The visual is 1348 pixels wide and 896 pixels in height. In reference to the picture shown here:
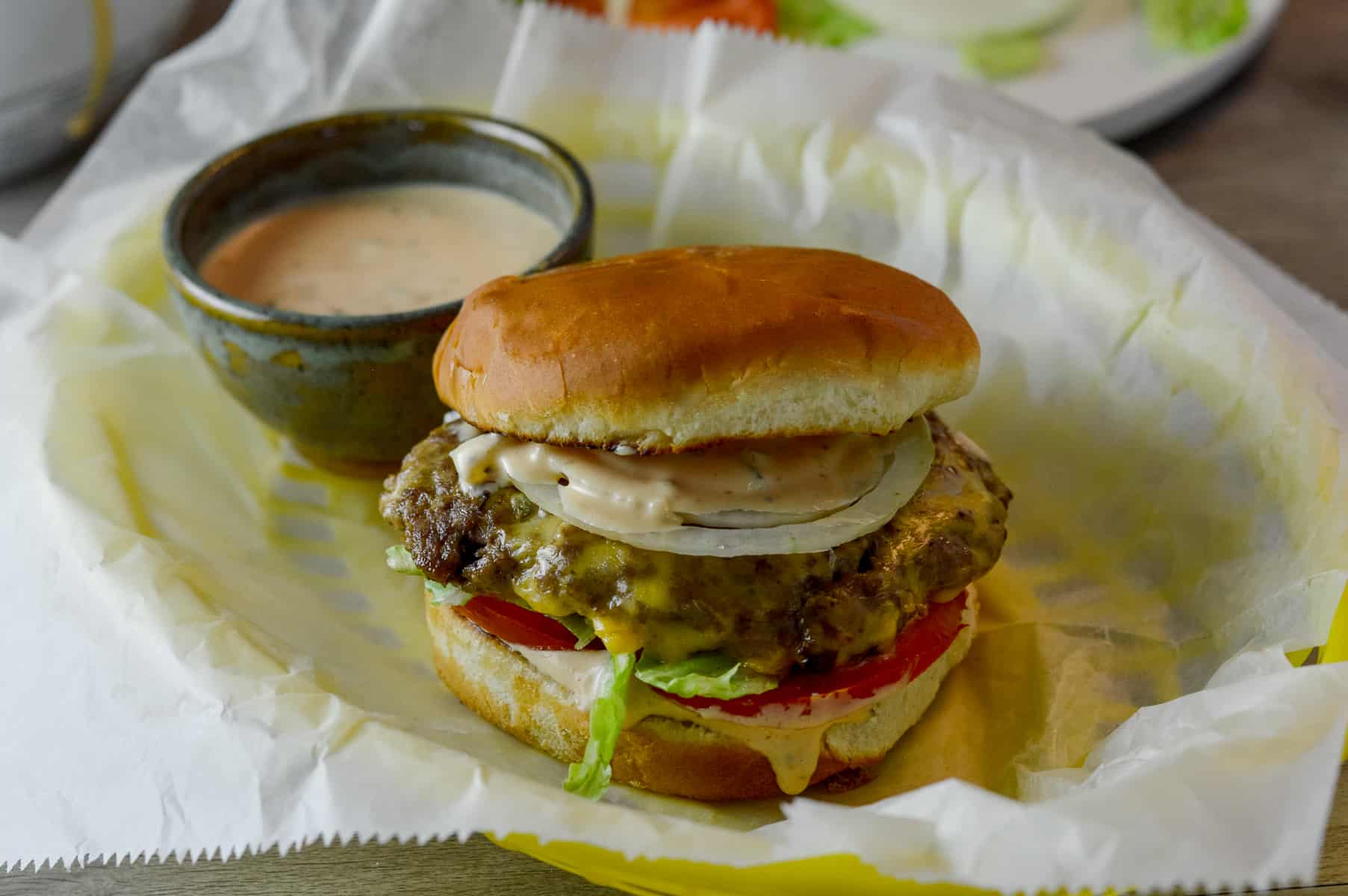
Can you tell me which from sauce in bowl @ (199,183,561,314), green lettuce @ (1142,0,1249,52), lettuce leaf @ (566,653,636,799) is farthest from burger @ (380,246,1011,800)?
green lettuce @ (1142,0,1249,52)

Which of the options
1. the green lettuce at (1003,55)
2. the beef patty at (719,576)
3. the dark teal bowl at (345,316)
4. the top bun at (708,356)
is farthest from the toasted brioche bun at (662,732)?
the green lettuce at (1003,55)

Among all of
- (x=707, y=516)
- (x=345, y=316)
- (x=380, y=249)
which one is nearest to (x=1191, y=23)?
(x=380, y=249)

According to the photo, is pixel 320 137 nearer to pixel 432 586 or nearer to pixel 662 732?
pixel 432 586

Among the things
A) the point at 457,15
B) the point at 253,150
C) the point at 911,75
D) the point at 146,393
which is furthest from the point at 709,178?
the point at 146,393

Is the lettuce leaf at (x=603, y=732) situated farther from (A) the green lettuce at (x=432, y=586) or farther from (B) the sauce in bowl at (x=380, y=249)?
(B) the sauce in bowl at (x=380, y=249)

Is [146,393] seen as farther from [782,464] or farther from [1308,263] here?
[1308,263]
